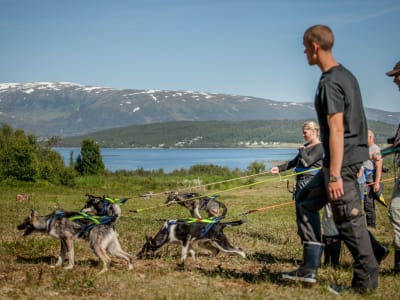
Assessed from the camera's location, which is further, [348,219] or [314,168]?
[314,168]

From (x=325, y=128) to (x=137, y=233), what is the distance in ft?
24.0

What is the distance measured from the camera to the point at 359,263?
20.2ft

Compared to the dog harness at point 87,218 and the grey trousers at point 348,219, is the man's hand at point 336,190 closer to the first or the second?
the grey trousers at point 348,219

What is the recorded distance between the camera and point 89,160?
43250 mm

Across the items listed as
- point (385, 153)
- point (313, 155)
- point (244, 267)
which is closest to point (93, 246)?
point (244, 267)

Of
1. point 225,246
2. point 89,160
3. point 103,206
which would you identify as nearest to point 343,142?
point 225,246

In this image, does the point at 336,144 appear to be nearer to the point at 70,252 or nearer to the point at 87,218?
the point at 87,218

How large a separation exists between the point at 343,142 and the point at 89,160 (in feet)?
127

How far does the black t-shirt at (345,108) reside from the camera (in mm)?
5852

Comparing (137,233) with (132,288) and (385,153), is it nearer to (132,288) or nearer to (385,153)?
(132,288)

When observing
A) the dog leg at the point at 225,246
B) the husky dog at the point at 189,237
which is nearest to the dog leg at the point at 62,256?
the husky dog at the point at 189,237

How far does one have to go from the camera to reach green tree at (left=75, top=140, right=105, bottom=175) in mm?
42625

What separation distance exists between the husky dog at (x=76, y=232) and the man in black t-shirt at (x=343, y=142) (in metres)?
3.59

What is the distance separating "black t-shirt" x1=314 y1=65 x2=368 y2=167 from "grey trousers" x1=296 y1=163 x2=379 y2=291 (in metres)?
0.17
